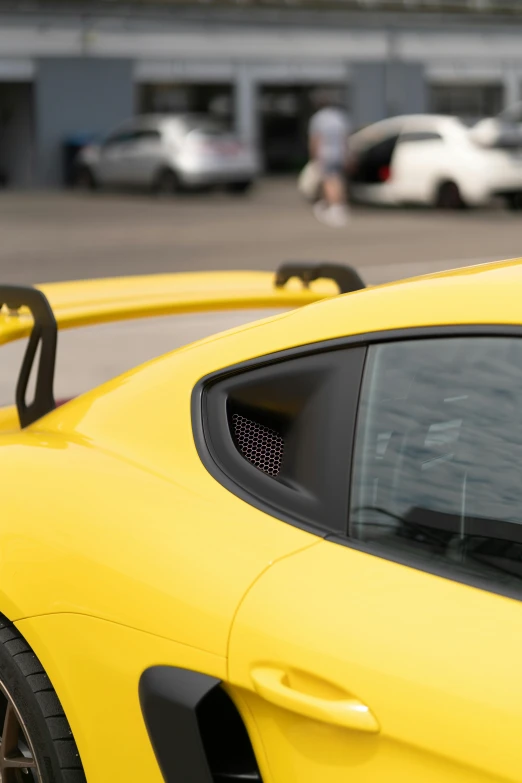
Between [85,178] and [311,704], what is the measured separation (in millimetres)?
27235

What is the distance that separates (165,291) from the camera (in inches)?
139

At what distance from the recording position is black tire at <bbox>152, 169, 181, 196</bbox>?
2517 centimetres

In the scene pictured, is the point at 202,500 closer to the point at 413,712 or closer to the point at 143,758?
the point at 143,758

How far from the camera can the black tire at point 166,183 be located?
991 inches

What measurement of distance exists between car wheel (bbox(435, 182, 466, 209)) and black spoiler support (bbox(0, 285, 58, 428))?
17922mm

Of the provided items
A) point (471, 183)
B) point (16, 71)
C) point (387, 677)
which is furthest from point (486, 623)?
point (16, 71)

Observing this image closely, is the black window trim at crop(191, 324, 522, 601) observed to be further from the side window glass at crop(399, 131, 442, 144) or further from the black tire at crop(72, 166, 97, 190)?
the black tire at crop(72, 166, 97, 190)

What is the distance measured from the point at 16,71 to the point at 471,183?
1466cm

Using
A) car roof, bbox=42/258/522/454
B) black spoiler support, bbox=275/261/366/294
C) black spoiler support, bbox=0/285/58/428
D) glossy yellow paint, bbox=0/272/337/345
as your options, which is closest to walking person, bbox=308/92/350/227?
glossy yellow paint, bbox=0/272/337/345

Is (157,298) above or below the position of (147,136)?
above

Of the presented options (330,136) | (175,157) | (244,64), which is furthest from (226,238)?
(244,64)

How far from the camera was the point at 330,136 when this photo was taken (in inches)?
792

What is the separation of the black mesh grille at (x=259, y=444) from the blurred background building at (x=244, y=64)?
29.2 metres

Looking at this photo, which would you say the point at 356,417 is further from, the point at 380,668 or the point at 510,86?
the point at 510,86
